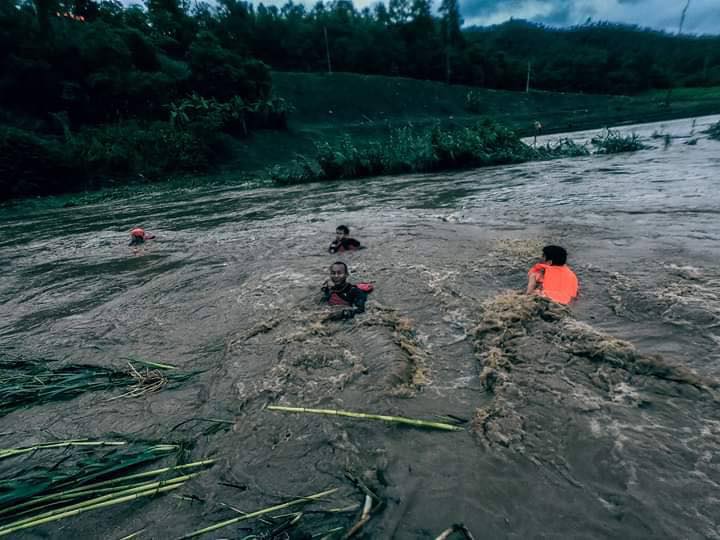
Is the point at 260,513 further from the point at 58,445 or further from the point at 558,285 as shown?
the point at 558,285

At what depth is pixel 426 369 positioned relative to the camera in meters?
3.86

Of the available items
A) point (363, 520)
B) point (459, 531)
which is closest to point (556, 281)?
point (459, 531)

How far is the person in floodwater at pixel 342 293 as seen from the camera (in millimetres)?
5421

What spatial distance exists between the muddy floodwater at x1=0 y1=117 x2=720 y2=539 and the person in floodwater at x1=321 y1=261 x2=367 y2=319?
215 mm

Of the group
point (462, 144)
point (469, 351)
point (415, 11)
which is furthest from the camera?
point (415, 11)

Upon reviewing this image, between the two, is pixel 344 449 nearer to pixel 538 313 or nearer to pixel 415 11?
pixel 538 313

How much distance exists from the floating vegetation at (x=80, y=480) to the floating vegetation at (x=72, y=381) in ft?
2.57

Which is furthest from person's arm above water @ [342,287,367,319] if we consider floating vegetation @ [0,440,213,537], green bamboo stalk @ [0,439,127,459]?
green bamboo stalk @ [0,439,127,459]

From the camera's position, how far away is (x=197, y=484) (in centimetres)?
255

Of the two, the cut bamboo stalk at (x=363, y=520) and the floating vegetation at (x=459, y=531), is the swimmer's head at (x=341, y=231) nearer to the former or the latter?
the cut bamboo stalk at (x=363, y=520)

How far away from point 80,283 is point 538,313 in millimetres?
7956

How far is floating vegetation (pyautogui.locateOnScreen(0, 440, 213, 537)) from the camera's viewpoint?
2.19 m

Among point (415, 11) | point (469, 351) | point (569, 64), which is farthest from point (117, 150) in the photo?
point (569, 64)

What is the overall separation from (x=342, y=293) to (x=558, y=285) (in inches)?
110
